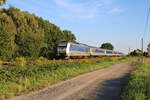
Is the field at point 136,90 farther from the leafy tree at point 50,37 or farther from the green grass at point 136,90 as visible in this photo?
the leafy tree at point 50,37

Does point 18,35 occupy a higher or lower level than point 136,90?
higher

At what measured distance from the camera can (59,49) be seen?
2212 cm

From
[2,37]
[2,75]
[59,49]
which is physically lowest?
[2,75]

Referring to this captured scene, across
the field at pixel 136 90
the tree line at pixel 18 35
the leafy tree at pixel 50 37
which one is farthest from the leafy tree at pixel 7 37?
the field at pixel 136 90

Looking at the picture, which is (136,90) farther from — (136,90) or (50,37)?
(50,37)

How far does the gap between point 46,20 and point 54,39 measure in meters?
5.20

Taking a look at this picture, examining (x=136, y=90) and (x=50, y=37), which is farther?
(x=50, y=37)

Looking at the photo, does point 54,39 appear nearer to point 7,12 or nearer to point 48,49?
point 48,49

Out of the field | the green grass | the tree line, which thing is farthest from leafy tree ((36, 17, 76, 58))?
the green grass

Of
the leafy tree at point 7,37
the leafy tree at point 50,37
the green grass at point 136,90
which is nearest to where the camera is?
the green grass at point 136,90

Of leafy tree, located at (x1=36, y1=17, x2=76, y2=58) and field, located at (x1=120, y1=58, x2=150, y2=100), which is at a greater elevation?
leafy tree, located at (x1=36, y1=17, x2=76, y2=58)

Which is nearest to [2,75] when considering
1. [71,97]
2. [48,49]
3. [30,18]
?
[71,97]

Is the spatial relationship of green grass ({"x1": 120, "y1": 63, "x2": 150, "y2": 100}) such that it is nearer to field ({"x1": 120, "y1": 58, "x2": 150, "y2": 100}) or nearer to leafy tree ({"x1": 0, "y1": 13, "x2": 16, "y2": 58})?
field ({"x1": 120, "y1": 58, "x2": 150, "y2": 100})

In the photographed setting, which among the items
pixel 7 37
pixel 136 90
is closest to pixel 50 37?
pixel 7 37
